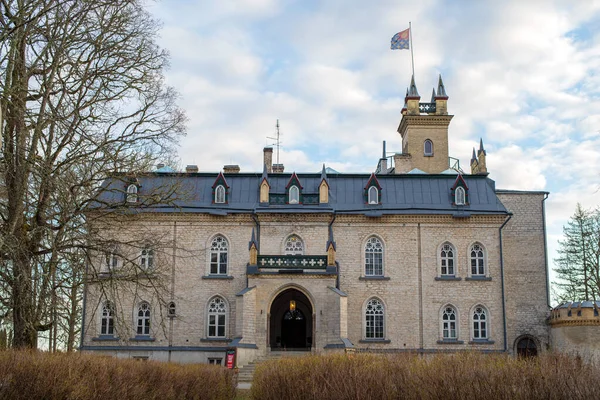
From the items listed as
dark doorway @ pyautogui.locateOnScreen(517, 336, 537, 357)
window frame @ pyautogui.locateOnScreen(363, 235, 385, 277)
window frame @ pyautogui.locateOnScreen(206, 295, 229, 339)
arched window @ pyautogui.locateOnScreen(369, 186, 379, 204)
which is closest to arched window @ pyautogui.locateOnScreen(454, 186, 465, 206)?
arched window @ pyautogui.locateOnScreen(369, 186, 379, 204)

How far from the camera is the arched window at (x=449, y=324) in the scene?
35.6 metres

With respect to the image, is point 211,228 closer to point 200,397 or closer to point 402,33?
point 200,397

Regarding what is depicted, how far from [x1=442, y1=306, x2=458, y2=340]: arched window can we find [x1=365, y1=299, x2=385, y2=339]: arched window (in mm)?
3221

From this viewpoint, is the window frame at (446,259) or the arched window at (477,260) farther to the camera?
the arched window at (477,260)

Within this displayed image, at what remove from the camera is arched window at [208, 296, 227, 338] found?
Answer: 3553cm

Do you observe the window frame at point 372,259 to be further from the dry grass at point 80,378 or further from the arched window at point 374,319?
the dry grass at point 80,378

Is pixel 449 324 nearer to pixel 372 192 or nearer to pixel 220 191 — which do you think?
pixel 372 192

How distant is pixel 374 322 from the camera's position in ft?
117

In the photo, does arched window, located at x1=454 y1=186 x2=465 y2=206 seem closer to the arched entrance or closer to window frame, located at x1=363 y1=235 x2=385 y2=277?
window frame, located at x1=363 y1=235 x2=385 y2=277

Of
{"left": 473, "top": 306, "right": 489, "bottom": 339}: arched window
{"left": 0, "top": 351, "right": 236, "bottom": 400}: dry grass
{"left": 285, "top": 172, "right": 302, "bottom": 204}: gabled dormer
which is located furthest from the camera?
{"left": 285, "top": 172, "right": 302, "bottom": 204}: gabled dormer

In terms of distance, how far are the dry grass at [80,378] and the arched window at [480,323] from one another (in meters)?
23.0

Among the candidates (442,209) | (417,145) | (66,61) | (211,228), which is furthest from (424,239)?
(66,61)

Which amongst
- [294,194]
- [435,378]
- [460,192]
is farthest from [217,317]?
[435,378]

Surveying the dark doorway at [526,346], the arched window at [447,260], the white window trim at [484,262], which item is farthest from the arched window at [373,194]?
the dark doorway at [526,346]
